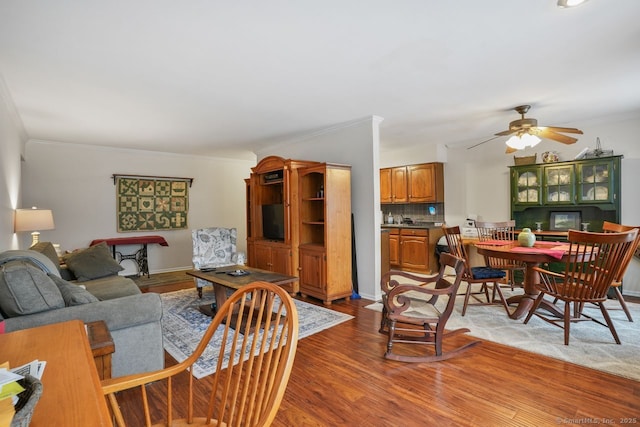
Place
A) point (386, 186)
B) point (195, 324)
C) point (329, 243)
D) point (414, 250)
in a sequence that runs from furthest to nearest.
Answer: point (386, 186), point (414, 250), point (329, 243), point (195, 324)

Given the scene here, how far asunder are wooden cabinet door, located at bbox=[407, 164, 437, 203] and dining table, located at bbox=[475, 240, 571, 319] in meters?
2.56

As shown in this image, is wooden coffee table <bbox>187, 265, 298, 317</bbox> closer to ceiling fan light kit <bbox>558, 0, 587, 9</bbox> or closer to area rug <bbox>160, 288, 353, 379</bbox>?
area rug <bbox>160, 288, 353, 379</bbox>

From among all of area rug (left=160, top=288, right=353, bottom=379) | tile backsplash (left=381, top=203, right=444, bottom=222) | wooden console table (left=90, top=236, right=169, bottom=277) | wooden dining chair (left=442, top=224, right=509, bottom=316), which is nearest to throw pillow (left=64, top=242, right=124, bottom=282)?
area rug (left=160, top=288, right=353, bottom=379)

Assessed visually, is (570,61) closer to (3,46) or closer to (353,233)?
(353,233)

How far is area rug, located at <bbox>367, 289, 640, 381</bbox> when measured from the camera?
257 centimetres

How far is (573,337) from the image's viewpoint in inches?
119

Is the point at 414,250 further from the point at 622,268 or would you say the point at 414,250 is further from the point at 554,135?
the point at 622,268

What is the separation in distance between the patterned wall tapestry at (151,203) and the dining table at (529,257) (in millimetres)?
5606

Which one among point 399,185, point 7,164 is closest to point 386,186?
point 399,185

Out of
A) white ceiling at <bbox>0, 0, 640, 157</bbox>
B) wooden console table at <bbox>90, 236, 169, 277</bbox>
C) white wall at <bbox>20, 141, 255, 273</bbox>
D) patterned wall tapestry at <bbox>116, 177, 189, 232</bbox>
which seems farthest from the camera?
patterned wall tapestry at <bbox>116, 177, 189, 232</bbox>

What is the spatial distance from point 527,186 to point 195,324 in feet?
16.4

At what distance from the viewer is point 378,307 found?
407 centimetres

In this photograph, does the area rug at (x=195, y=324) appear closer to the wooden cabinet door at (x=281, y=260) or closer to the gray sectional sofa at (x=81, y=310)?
the gray sectional sofa at (x=81, y=310)

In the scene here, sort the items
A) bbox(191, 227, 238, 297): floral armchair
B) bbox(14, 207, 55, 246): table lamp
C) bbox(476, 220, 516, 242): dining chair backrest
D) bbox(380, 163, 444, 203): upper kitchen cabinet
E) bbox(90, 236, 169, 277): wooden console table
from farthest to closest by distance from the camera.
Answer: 1. bbox(380, 163, 444, 203): upper kitchen cabinet
2. bbox(90, 236, 169, 277): wooden console table
3. bbox(191, 227, 238, 297): floral armchair
4. bbox(476, 220, 516, 242): dining chair backrest
5. bbox(14, 207, 55, 246): table lamp
